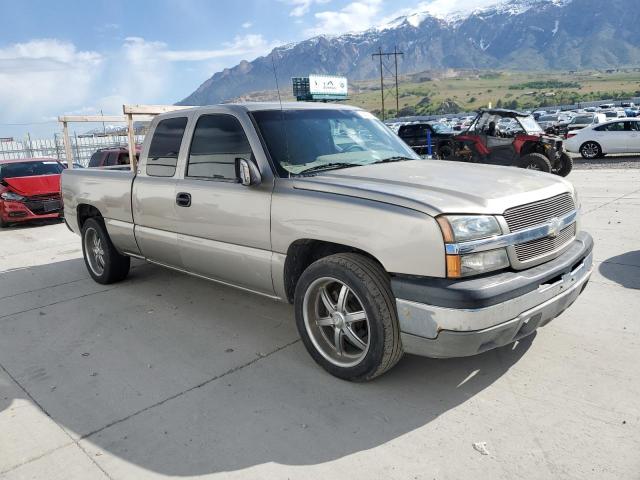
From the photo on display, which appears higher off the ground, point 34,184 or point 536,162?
point 34,184

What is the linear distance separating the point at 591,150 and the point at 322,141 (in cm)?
1860

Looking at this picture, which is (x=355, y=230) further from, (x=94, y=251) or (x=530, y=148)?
(x=530, y=148)

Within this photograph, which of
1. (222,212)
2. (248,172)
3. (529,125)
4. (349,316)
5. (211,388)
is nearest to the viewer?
(349,316)

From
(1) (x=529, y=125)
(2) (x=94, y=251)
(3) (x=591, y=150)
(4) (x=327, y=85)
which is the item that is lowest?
(3) (x=591, y=150)

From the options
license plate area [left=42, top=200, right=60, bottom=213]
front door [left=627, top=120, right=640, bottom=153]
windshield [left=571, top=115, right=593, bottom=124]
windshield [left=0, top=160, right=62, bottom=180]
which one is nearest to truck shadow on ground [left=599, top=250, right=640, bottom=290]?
license plate area [left=42, top=200, right=60, bottom=213]

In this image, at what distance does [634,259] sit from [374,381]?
4085 millimetres

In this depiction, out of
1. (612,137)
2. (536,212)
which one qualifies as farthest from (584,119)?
(536,212)

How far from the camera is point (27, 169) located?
1180cm

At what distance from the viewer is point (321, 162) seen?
4016mm

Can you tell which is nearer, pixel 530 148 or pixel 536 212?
pixel 536 212

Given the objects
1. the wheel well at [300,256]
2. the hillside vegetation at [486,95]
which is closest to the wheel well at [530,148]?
the wheel well at [300,256]

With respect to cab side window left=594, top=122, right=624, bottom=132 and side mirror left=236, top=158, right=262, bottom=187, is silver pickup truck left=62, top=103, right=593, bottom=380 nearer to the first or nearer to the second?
side mirror left=236, top=158, right=262, bottom=187

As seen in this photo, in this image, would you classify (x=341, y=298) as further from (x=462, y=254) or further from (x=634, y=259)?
(x=634, y=259)

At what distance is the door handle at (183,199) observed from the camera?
4.46 m
